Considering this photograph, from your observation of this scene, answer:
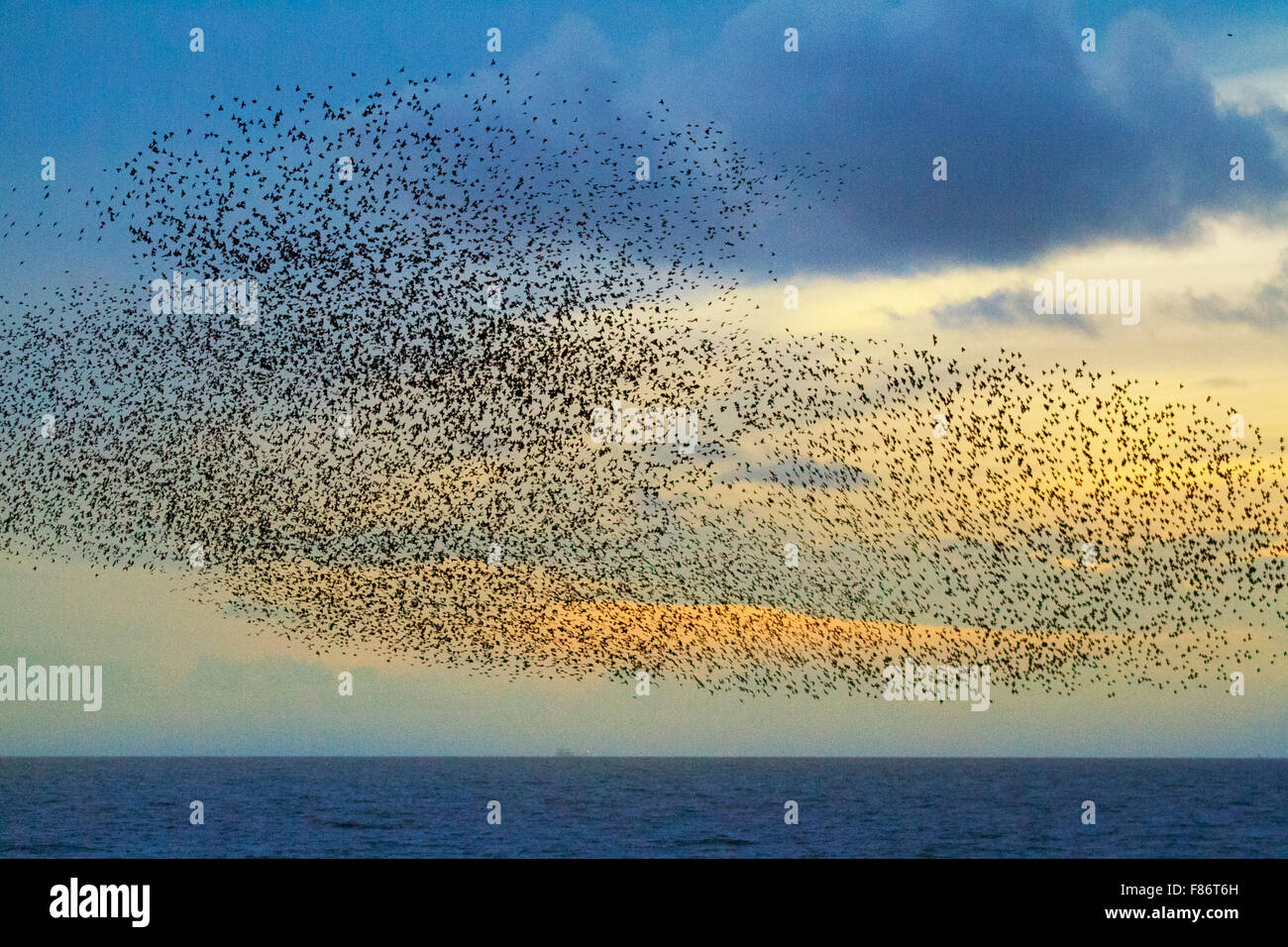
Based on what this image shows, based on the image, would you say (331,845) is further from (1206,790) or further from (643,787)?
(1206,790)

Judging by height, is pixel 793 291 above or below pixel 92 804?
above

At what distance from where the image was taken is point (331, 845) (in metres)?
65.3
